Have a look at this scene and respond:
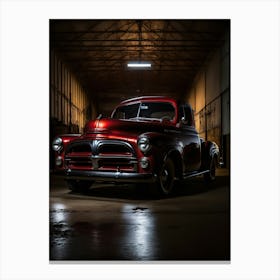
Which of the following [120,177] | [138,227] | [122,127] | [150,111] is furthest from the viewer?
[150,111]

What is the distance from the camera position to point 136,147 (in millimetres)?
4254

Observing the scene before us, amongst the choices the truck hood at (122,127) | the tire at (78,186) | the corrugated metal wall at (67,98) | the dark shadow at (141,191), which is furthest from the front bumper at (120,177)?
the corrugated metal wall at (67,98)

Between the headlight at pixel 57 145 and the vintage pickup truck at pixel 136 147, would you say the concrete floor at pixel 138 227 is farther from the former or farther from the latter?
the headlight at pixel 57 145

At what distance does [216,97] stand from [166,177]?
418 centimetres

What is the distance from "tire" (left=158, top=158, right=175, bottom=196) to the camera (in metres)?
4.49

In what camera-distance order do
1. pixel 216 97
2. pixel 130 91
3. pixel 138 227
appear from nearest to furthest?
pixel 138 227, pixel 130 91, pixel 216 97

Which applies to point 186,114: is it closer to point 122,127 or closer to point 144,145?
point 122,127

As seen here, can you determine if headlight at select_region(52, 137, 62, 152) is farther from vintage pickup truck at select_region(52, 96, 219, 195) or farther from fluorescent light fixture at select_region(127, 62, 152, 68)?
fluorescent light fixture at select_region(127, 62, 152, 68)

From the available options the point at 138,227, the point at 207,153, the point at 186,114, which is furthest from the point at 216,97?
the point at 138,227
